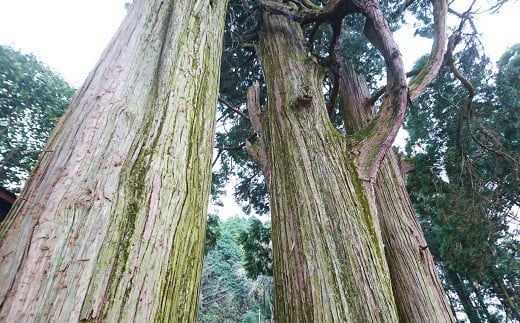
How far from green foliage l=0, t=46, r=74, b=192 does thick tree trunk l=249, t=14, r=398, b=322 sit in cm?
828

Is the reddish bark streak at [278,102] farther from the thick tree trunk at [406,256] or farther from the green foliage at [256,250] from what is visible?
the green foliage at [256,250]

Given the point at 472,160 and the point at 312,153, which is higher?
the point at 472,160

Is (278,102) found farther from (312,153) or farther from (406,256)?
(406,256)

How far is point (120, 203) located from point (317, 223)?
123 centimetres

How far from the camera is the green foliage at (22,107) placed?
810 cm

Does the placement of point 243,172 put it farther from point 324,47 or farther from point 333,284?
point 333,284

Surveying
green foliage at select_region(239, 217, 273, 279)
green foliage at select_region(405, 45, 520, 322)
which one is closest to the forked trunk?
green foliage at select_region(405, 45, 520, 322)

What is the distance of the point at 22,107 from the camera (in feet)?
28.4

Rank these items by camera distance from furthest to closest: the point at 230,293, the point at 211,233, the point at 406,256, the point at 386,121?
1. the point at 230,293
2. the point at 211,233
3. the point at 406,256
4. the point at 386,121

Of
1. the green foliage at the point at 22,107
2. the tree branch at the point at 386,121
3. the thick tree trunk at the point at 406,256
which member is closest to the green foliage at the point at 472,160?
the thick tree trunk at the point at 406,256

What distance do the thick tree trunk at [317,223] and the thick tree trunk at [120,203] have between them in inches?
33.0

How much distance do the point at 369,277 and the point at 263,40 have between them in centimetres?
299

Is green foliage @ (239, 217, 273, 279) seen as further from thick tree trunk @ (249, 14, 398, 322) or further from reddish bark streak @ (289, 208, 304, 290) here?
reddish bark streak @ (289, 208, 304, 290)

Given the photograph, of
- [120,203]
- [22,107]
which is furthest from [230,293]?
[120,203]
